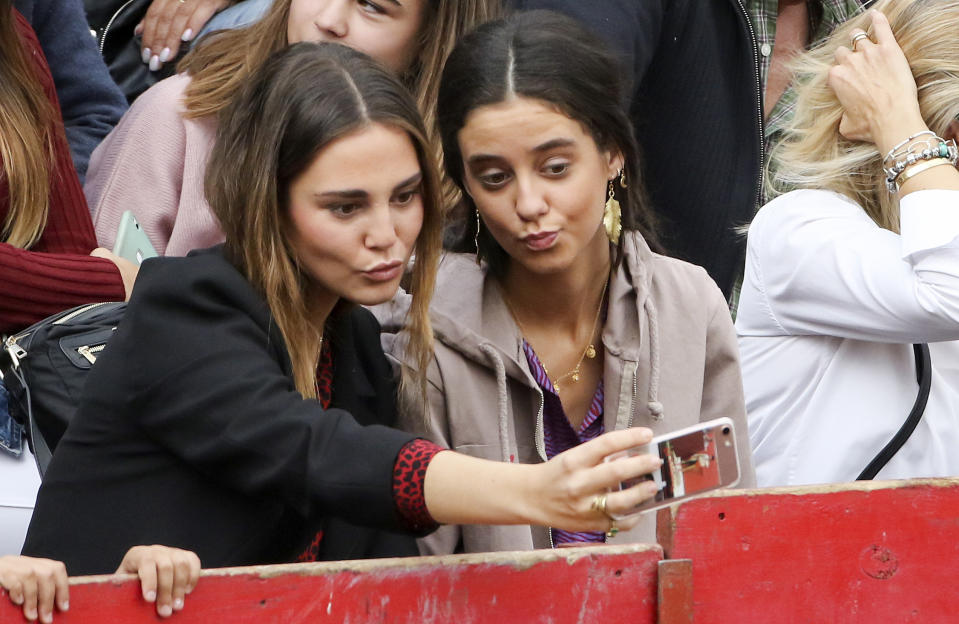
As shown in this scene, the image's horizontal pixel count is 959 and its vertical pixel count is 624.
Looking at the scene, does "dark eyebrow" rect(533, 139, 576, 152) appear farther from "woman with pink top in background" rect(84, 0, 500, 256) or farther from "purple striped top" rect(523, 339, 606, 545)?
"woman with pink top in background" rect(84, 0, 500, 256)

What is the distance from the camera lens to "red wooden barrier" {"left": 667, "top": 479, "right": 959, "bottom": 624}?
79.1 inches

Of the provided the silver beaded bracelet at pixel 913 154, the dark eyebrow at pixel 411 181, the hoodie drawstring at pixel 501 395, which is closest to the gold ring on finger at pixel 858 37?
the silver beaded bracelet at pixel 913 154

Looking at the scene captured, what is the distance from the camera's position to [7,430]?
2.43 metres

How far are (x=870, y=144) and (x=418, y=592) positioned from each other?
5.43 ft

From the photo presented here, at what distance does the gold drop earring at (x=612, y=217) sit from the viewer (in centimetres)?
272

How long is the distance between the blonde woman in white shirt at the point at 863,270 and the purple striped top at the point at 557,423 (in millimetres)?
457

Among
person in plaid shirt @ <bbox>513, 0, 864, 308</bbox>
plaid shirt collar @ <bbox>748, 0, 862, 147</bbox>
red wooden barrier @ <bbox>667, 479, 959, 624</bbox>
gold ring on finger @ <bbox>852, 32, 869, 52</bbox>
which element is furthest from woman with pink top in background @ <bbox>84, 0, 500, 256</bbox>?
red wooden barrier @ <bbox>667, 479, 959, 624</bbox>

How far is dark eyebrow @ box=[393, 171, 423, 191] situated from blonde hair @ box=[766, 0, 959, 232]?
110cm

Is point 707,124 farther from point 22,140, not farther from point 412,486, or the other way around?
point 412,486

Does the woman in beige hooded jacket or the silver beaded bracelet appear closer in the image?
the woman in beige hooded jacket

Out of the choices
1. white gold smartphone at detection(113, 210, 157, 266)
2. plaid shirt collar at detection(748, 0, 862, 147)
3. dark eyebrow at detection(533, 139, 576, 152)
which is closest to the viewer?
dark eyebrow at detection(533, 139, 576, 152)

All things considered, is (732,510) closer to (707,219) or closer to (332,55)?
(332,55)

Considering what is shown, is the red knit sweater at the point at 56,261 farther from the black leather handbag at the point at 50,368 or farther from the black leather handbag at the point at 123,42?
the black leather handbag at the point at 123,42

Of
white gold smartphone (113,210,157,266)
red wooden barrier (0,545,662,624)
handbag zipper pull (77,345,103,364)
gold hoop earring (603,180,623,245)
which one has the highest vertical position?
gold hoop earring (603,180,623,245)
